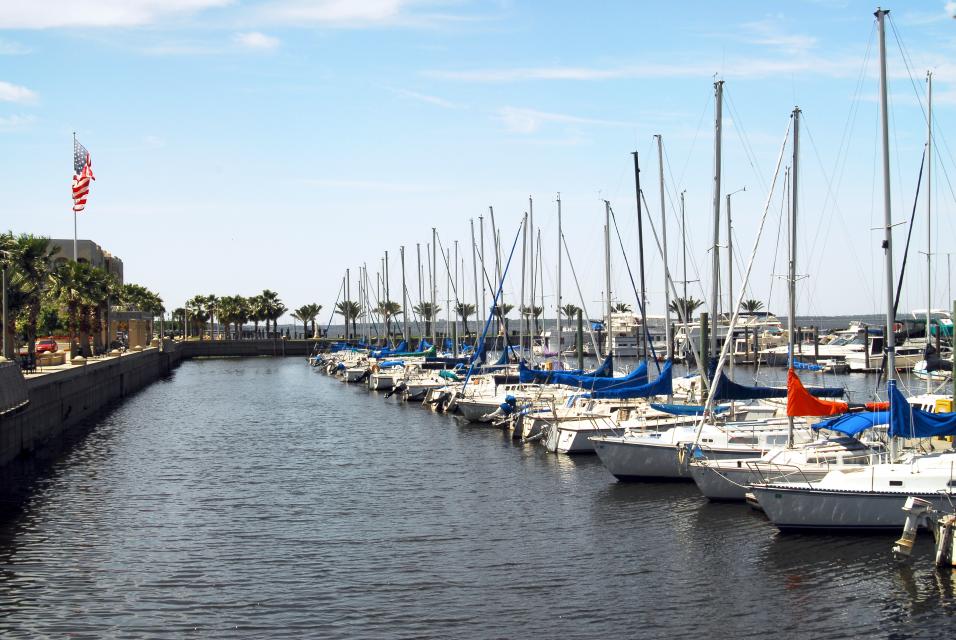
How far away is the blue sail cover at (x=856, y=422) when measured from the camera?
30.7 m

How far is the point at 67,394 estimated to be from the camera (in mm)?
57469

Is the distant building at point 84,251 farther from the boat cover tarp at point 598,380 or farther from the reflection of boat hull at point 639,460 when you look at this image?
the reflection of boat hull at point 639,460

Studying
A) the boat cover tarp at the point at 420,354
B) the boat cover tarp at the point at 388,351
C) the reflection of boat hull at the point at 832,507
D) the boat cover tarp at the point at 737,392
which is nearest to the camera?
the reflection of boat hull at the point at 832,507

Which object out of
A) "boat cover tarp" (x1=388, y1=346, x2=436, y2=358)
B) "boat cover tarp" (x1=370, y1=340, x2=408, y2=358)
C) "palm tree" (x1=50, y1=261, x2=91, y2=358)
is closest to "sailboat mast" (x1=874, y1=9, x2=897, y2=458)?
"palm tree" (x1=50, y1=261, x2=91, y2=358)

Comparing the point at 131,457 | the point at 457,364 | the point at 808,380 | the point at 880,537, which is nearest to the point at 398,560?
the point at 880,537

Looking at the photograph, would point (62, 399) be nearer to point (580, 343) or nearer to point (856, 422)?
point (580, 343)

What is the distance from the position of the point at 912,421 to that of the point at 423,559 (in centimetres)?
1404

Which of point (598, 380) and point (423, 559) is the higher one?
point (598, 380)

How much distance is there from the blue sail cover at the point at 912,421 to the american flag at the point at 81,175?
208 ft

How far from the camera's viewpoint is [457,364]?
88000 millimetres

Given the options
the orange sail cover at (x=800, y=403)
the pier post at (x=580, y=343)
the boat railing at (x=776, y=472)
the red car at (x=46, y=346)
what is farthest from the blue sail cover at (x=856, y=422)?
the red car at (x=46, y=346)

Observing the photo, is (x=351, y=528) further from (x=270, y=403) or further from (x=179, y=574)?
(x=270, y=403)

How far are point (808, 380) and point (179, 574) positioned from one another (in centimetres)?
7288

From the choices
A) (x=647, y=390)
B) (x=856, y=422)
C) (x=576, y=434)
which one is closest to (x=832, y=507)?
(x=856, y=422)
